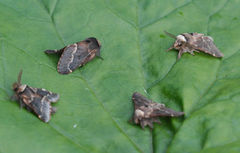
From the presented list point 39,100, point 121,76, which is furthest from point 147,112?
point 39,100

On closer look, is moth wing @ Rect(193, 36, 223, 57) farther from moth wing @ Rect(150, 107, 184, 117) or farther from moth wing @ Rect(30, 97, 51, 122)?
moth wing @ Rect(30, 97, 51, 122)

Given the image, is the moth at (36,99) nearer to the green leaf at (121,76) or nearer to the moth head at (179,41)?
A: the green leaf at (121,76)

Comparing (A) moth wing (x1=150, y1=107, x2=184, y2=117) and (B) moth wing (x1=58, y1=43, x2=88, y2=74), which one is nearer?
(A) moth wing (x1=150, y1=107, x2=184, y2=117)

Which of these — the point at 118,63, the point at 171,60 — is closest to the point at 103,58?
the point at 118,63

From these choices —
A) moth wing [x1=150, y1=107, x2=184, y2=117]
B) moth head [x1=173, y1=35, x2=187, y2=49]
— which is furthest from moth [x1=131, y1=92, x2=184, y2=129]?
moth head [x1=173, y1=35, x2=187, y2=49]

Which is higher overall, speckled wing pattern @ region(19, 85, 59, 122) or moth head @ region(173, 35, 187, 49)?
moth head @ region(173, 35, 187, 49)
